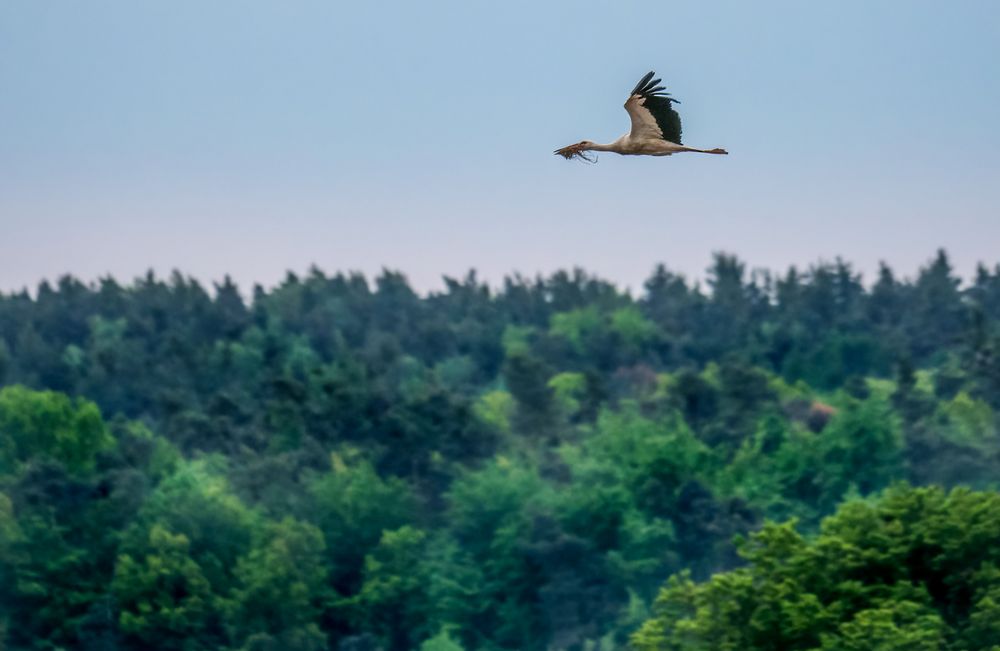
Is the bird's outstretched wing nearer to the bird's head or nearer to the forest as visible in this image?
the bird's head

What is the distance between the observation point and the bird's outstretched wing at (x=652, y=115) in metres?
26.7

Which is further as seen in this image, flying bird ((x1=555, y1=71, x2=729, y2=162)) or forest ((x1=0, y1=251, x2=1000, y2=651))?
forest ((x1=0, y1=251, x2=1000, y2=651))

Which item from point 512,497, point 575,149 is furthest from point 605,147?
point 512,497

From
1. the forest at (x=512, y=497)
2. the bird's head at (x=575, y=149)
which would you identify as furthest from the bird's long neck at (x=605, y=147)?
the forest at (x=512, y=497)

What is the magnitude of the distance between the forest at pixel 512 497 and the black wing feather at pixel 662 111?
21.0 m

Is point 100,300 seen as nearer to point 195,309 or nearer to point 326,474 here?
point 195,309

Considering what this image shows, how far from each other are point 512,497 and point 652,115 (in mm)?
68050

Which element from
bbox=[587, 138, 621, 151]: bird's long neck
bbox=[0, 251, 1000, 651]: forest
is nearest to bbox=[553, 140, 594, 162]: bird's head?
bbox=[587, 138, 621, 151]: bird's long neck

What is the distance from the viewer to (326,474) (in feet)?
327

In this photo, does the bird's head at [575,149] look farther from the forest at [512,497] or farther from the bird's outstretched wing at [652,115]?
the forest at [512,497]

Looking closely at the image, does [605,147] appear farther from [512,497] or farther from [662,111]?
[512,497]

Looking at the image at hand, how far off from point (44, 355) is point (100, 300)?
1288 inches

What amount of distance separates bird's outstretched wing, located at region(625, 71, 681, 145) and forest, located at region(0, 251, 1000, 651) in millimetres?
21036

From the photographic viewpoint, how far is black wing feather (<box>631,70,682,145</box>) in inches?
1053
